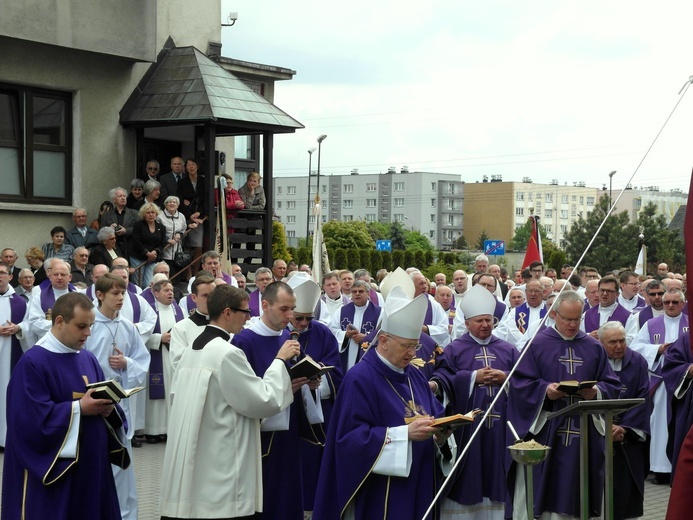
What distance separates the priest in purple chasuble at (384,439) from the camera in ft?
19.9

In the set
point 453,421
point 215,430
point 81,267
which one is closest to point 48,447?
point 215,430

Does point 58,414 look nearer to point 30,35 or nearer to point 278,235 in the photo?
point 30,35

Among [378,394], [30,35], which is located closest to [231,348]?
[378,394]

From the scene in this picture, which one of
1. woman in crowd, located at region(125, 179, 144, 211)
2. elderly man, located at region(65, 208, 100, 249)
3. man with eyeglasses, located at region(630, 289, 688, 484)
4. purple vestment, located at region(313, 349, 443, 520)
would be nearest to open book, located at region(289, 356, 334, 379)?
purple vestment, located at region(313, 349, 443, 520)

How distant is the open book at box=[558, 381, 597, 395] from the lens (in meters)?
7.45

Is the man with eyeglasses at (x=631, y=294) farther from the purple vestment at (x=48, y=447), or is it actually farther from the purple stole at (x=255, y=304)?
the purple vestment at (x=48, y=447)

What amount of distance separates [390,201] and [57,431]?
137 meters

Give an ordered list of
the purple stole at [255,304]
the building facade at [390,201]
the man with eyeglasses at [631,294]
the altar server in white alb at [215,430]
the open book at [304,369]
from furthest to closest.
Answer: the building facade at [390,201], the man with eyeglasses at [631,294], the purple stole at [255,304], the open book at [304,369], the altar server in white alb at [215,430]

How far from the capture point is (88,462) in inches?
259

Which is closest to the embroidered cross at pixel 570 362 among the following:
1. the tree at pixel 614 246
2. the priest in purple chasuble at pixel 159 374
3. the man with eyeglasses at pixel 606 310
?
the man with eyeglasses at pixel 606 310

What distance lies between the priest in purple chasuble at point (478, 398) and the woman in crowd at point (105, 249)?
8052 mm

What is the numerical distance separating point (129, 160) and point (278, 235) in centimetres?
1518

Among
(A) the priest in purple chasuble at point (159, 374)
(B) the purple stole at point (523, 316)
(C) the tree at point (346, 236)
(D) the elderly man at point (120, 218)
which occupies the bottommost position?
(C) the tree at point (346, 236)

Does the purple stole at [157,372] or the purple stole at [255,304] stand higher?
the purple stole at [255,304]
